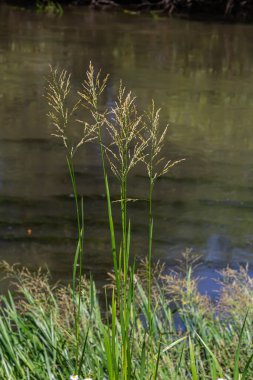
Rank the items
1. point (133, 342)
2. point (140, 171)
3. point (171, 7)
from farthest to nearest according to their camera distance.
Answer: point (171, 7) < point (140, 171) < point (133, 342)

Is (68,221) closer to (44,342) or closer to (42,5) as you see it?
(44,342)

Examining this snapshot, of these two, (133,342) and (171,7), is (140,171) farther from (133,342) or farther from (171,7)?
(171,7)

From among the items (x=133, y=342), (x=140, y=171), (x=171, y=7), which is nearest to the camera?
(x=133, y=342)

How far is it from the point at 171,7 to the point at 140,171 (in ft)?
33.3

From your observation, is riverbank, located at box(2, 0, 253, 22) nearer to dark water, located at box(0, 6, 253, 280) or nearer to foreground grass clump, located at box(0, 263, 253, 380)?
dark water, located at box(0, 6, 253, 280)

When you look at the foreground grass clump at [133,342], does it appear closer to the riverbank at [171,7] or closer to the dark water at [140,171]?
the dark water at [140,171]

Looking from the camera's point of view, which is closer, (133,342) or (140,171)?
(133,342)

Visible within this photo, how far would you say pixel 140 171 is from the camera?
6.70 metres

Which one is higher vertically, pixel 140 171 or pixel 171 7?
pixel 171 7

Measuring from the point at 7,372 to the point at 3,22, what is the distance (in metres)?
12.2

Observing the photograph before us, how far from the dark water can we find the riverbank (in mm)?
2635

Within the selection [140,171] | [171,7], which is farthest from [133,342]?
[171,7]

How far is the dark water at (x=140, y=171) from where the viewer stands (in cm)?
537

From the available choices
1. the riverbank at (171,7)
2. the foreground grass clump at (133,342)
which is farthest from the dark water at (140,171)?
the riverbank at (171,7)
